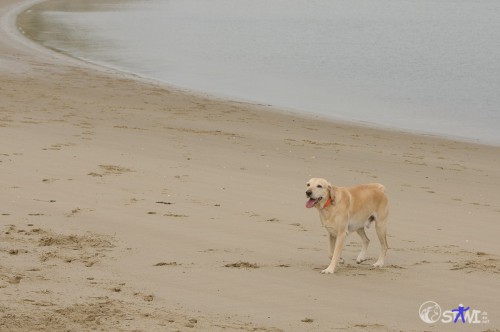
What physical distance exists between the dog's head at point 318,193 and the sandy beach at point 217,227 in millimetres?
628

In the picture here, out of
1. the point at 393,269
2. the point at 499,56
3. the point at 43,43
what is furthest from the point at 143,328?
the point at 499,56

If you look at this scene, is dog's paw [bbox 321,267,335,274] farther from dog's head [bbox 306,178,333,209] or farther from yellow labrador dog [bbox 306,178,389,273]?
dog's head [bbox 306,178,333,209]

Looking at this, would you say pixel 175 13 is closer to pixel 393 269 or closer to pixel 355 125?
pixel 355 125

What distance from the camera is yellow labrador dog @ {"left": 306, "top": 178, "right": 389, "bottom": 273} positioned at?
8.09 metres

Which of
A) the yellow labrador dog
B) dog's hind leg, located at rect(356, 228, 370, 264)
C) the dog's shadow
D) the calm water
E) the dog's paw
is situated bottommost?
the dog's shadow

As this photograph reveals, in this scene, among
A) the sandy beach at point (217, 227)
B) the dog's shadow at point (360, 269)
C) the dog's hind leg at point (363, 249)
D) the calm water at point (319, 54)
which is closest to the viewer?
the sandy beach at point (217, 227)

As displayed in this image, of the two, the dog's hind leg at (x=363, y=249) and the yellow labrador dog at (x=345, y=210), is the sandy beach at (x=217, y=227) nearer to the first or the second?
the dog's hind leg at (x=363, y=249)

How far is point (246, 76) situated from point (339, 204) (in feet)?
74.0

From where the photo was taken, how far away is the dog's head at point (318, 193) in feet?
26.3

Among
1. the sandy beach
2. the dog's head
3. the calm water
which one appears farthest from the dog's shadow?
the calm water

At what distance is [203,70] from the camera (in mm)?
31750

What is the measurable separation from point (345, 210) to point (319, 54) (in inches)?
1207

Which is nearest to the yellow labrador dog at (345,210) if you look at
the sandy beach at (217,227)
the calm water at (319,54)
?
the sandy beach at (217,227)

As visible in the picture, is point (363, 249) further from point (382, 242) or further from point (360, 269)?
point (360, 269)
